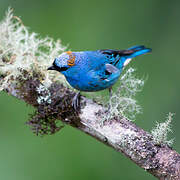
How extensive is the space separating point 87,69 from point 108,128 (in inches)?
40.0

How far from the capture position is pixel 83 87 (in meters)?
3.52

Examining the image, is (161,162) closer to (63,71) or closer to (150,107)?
(63,71)

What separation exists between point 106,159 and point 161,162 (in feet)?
6.85

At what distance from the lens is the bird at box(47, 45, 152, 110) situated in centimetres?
350

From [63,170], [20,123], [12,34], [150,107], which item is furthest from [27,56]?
[150,107]

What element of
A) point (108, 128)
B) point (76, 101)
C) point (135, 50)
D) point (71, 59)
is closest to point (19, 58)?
point (71, 59)

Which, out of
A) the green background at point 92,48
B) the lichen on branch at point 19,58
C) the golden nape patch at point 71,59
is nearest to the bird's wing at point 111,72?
the golden nape patch at point 71,59

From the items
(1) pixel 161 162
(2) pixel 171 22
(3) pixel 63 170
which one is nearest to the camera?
(1) pixel 161 162

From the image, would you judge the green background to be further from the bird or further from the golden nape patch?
the golden nape patch

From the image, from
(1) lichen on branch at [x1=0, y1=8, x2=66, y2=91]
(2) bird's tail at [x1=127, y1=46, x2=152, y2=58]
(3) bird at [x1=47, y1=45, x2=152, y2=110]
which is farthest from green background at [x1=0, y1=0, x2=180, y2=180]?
(1) lichen on branch at [x1=0, y1=8, x2=66, y2=91]

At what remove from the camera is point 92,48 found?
5.38m

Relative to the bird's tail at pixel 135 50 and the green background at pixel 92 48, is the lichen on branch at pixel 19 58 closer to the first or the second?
the bird's tail at pixel 135 50

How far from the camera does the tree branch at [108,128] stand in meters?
2.52

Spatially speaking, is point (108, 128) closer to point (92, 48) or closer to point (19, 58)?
point (19, 58)
